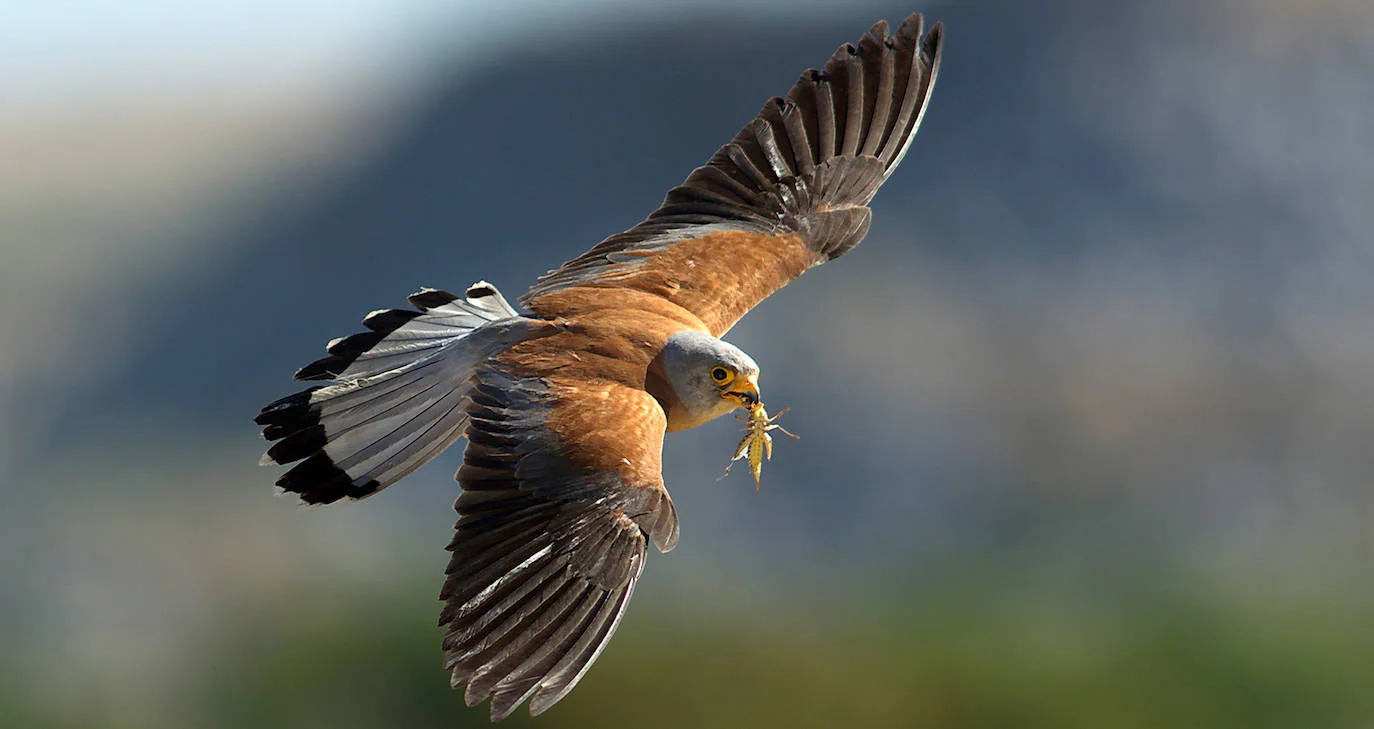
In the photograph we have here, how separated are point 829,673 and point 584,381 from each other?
860 cm

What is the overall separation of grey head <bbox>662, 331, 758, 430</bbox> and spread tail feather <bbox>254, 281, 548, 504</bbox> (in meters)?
0.58

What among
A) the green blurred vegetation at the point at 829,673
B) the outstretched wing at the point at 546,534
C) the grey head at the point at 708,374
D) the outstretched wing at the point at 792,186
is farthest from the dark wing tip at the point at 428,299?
the green blurred vegetation at the point at 829,673

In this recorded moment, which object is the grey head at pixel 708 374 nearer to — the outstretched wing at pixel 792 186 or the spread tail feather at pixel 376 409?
the spread tail feather at pixel 376 409

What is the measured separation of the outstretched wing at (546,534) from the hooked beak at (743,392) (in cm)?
35

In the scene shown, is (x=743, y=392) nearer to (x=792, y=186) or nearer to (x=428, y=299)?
(x=428, y=299)

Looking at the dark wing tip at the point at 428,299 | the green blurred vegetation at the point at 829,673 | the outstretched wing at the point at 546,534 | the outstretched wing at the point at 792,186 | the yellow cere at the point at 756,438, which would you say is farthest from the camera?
the green blurred vegetation at the point at 829,673

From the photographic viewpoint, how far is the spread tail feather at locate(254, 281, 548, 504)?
5.57m

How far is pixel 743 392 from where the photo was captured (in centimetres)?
535

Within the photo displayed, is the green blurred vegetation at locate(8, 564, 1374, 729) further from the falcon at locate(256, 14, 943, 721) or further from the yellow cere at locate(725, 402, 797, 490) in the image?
the yellow cere at locate(725, 402, 797, 490)

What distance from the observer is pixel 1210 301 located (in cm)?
4003

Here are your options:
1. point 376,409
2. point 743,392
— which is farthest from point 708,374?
point 376,409

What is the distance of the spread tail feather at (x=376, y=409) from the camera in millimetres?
5570

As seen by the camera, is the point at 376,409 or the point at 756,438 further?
the point at 376,409

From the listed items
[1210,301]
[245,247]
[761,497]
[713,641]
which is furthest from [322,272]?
[713,641]
